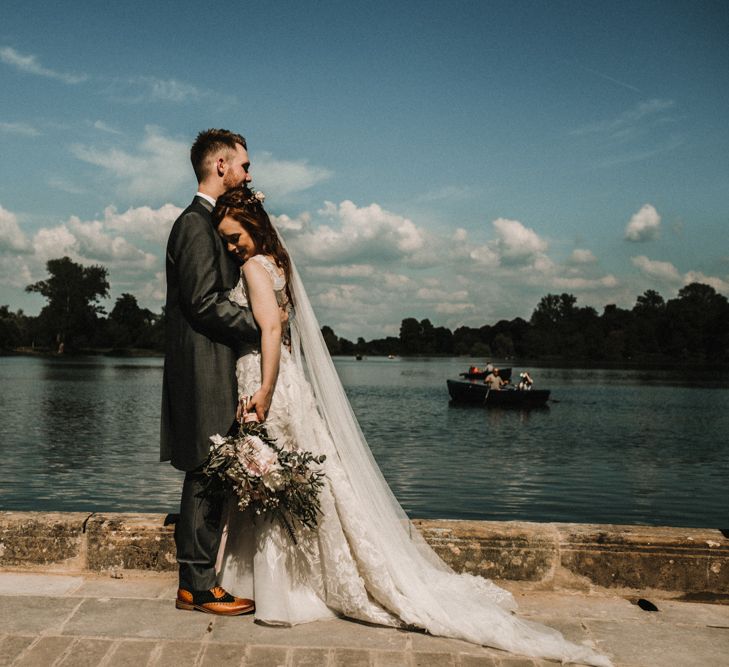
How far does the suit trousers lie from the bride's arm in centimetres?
49

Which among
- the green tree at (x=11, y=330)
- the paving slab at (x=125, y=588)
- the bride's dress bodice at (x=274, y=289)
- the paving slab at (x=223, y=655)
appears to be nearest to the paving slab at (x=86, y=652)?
the paving slab at (x=223, y=655)

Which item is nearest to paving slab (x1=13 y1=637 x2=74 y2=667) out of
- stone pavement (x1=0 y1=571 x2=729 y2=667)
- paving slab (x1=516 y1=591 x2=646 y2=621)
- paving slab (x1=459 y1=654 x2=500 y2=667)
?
stone pavement (x1=0 y1=571 x2=729 y2=667)

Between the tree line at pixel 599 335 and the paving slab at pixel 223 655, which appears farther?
the tree line at pixel 599 335

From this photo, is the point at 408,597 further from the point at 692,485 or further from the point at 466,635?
the point at 692,485

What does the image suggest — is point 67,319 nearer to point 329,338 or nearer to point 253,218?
point 329,338

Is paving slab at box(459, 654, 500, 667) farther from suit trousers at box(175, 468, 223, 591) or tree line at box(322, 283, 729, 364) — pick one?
tree line at box(322, 283, 729, 364)

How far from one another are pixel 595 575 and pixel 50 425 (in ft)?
92.5

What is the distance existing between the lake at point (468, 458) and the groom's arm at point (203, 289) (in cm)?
1209

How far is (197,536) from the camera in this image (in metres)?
3.59

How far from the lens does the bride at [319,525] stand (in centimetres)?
345

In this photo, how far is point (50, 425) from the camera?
28.9 metres

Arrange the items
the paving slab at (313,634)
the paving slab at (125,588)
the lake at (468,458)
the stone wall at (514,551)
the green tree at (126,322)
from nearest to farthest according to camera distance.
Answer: the paving slab at (313,634)
the paving slab at (125,588)
the stone wall at (514,551)
the lake at (468,458)
the green tree at (126,322)

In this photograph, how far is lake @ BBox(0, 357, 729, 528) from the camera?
16.4 metres

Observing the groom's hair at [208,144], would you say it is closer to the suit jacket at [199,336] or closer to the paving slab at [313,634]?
the suit jacket at [199,336]
